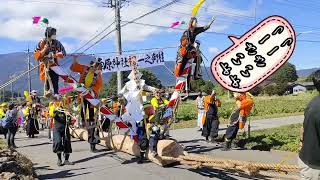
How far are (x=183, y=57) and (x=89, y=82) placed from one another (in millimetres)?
2932

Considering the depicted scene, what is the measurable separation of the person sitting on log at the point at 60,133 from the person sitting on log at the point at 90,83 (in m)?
1.37

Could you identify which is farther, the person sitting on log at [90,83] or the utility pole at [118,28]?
the utility pole at [118,28]

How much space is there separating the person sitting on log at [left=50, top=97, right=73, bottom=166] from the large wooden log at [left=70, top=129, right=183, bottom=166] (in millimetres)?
1691

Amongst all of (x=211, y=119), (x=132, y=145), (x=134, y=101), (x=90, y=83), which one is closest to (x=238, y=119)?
(x=211, y=119)

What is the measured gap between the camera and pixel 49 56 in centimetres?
1154

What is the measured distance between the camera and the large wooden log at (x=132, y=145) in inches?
405

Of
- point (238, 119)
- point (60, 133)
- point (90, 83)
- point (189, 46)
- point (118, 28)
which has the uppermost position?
point (118, 28)

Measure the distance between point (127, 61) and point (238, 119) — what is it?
3.57 meters

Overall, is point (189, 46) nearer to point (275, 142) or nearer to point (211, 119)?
point (211, 119)

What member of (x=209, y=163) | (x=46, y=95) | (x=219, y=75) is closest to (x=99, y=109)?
(x=46, y=95)
